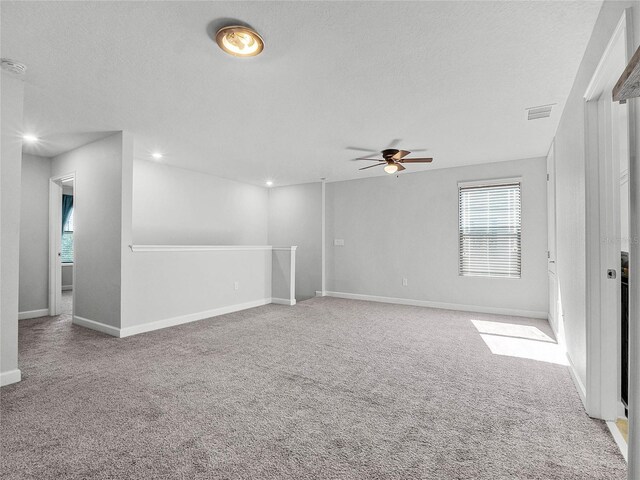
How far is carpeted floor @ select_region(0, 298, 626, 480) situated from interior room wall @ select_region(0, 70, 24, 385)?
0.88 feet

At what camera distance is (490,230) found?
5.18 meters

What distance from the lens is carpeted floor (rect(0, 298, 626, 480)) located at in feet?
5.01

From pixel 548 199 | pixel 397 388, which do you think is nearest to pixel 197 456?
pixel 397 388

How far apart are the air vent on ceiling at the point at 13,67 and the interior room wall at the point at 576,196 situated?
3.84m

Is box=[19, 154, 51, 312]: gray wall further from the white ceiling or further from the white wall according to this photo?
the white wall

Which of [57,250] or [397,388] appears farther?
[57,250]

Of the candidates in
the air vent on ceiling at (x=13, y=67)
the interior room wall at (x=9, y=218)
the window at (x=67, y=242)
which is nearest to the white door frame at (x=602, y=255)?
the air vent on ceiling at (x=13, y=67)

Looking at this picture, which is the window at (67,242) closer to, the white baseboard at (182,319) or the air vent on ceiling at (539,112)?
the white baseboard at (182,319)

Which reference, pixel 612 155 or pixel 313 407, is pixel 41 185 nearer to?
pixel 313 407

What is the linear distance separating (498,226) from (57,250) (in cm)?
710

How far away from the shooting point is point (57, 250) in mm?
4902

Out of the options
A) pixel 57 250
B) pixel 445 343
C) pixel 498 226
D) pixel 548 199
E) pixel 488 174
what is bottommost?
pixel 445 343

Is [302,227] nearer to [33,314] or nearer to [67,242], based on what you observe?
[33,314]

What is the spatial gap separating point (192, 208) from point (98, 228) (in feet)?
6.44
